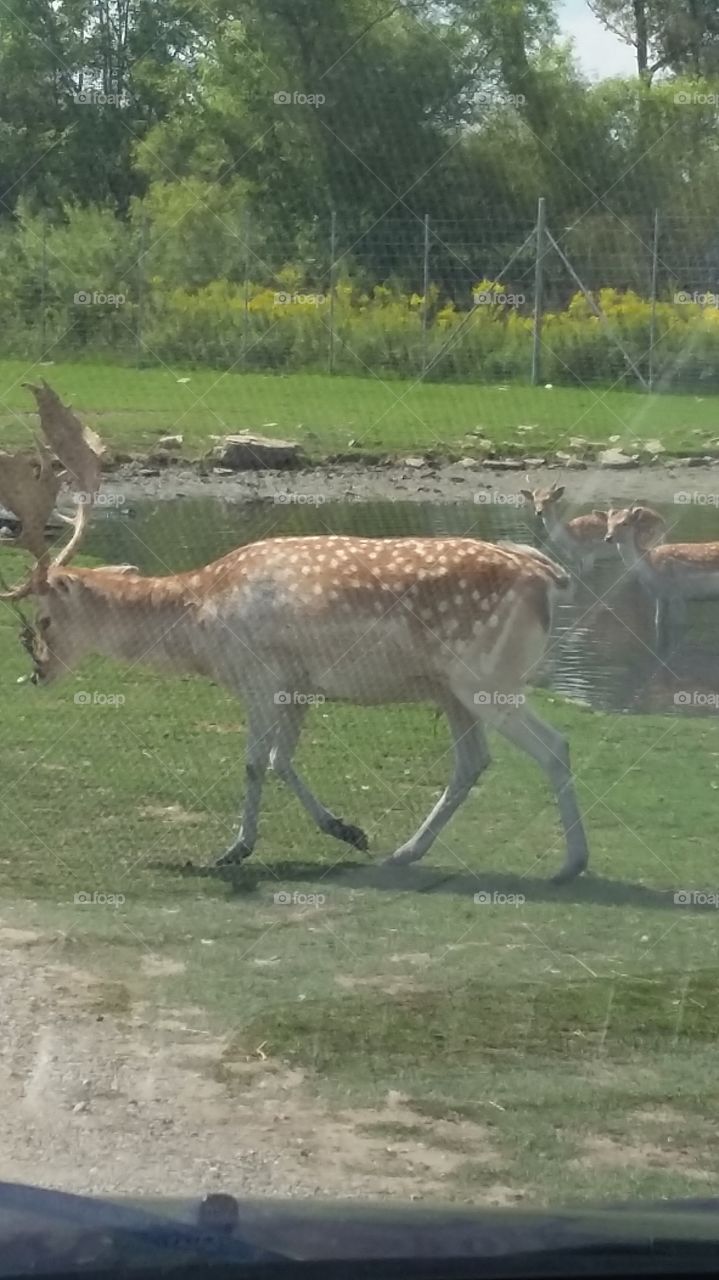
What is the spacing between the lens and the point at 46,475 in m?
7.45

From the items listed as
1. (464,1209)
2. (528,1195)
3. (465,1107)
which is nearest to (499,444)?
(465,1107)

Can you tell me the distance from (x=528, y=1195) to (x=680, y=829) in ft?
9.18

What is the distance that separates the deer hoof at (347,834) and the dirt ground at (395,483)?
1.40 meters

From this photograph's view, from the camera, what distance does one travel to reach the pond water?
25.0 feet

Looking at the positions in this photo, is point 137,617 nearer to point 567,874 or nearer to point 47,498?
point 47,498

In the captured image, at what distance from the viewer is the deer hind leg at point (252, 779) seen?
709cm

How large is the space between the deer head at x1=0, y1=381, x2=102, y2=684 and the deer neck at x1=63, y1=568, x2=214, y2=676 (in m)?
0.08

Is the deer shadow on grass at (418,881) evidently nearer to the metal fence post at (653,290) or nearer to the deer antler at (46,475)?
the deer antler at (46,475)

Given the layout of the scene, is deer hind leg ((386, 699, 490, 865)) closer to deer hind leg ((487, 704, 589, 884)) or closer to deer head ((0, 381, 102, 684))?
deer hind leg ((487, 704, 589, 884))

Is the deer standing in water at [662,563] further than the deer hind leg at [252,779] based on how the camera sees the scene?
Yes

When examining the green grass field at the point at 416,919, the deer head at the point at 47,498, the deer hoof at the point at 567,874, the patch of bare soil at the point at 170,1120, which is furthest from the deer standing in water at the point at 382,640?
the patch of bare soil at the point at 170,1120

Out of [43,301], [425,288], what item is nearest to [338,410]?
[425,288]

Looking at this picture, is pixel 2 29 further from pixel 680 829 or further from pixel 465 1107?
pixel 465 1107

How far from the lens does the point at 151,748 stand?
7.57m
